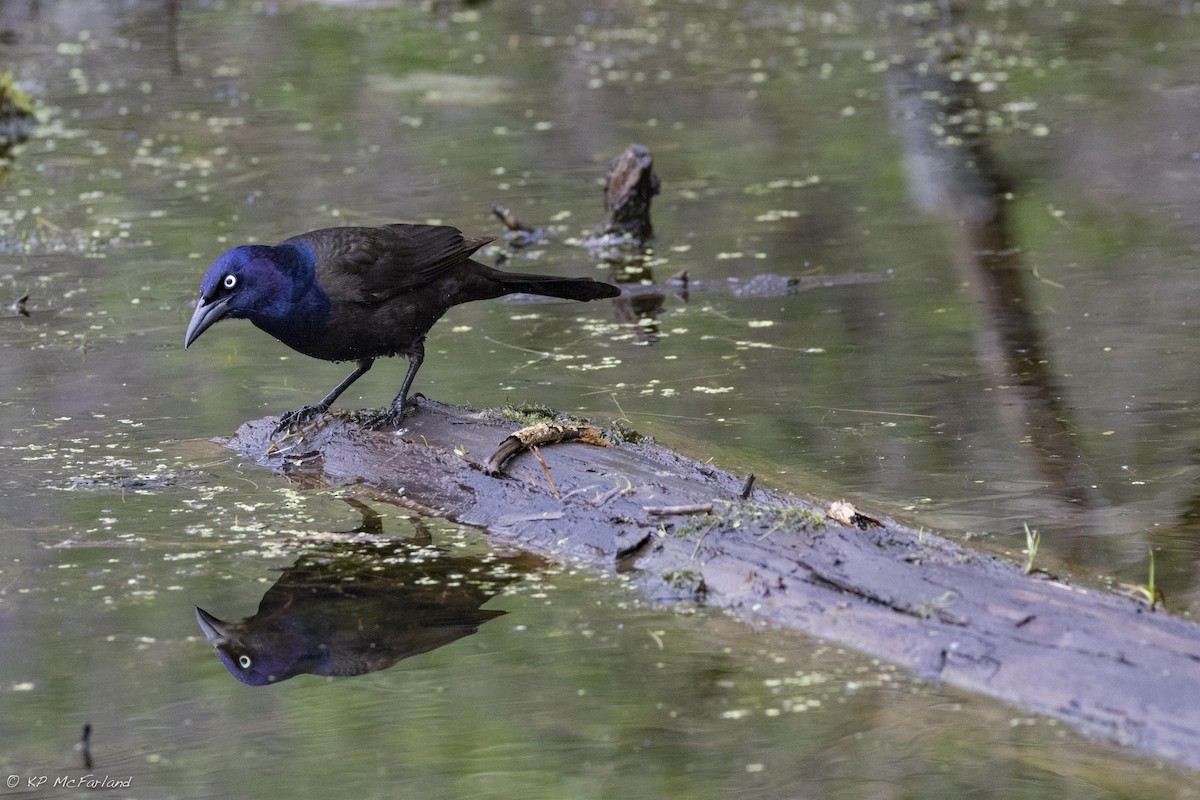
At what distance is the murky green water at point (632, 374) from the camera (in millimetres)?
3541

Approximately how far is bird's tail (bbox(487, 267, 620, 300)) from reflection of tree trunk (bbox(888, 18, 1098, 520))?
153 cm

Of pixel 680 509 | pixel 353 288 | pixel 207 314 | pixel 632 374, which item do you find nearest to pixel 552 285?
pixel 353 288

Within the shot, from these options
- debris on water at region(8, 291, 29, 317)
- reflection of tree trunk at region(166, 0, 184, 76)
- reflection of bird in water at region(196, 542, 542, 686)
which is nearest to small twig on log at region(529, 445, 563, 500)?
reflection of bird in water at region(196, 542, 542, 686)

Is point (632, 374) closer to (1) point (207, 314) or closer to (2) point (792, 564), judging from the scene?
(1) point (207, 314)

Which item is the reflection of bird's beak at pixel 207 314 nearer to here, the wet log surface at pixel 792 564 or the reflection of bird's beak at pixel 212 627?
the wet log surface at pixel 792 564

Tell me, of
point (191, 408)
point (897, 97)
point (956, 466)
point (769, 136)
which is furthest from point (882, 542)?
point (897, 97)

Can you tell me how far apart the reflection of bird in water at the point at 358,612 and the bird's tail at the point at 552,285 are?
3.79 feet

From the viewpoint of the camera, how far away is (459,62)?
14375mm

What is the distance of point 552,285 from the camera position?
5402mm

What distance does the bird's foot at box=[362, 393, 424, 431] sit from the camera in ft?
16.4

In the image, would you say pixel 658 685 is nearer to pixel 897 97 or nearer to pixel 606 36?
pixel 897 97

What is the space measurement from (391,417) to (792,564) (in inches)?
65.4

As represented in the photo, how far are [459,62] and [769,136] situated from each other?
14.7ft

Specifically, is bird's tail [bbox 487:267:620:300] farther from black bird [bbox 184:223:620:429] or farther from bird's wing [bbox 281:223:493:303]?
bird's wing [bbox 281:223:493:303]
